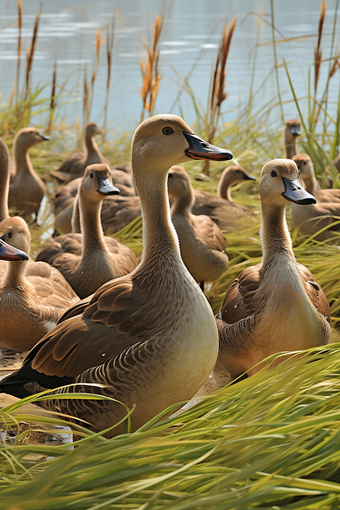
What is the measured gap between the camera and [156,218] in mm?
3188

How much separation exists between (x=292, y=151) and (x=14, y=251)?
548 centimetres

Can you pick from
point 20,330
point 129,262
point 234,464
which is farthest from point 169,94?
point 234,464

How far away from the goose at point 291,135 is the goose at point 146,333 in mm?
4987

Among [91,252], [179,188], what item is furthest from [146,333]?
[179,188]

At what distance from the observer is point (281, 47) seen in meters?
19.3

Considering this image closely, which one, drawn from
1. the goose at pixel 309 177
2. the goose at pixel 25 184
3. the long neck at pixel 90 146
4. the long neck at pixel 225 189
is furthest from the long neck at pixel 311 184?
the long neck at pixel 90 146

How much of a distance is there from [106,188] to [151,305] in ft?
7.83

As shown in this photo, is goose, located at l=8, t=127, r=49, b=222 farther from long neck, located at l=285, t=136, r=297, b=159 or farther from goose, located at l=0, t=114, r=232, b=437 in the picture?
goose, located at l=0, t=114, r=232, b=437

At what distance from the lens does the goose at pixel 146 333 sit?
9.37 ft

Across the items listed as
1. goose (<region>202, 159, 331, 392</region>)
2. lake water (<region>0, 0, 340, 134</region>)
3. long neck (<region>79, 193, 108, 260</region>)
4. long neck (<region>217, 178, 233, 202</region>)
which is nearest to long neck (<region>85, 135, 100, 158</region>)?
lake water (<region>0, 0, 340, 134</region>)

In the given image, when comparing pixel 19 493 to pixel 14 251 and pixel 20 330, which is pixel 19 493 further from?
pixel 20 330

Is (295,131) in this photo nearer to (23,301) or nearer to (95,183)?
(95,183)

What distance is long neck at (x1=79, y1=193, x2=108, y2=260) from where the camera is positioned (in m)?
5.15

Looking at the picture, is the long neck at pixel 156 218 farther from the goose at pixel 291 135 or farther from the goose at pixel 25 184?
the goose at pixel 291 135
